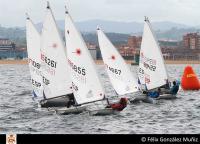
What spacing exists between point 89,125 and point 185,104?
17868 millimetres

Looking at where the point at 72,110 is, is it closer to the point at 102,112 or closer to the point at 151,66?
the point at 102,112

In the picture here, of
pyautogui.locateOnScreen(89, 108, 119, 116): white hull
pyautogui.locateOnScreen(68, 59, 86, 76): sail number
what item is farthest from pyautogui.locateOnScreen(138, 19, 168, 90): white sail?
pyautogui.locateOnScreen(68, 59, 86, 76): sail number

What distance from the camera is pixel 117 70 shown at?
46.7m

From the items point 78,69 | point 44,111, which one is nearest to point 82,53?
point 78,69

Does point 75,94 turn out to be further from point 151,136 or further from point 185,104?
point 151,136

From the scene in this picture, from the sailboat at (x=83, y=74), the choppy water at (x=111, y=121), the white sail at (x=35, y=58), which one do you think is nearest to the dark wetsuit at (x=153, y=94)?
the choppy water at (x=111, y=121)

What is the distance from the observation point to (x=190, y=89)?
64812mm

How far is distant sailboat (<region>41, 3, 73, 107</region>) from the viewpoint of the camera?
3672 centimetres

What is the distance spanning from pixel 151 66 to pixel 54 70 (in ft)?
51.8

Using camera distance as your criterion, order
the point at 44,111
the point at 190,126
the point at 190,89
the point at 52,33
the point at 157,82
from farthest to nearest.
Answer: the point at 190,89 → the point at 157,82 → the point at 44,111 → the point at 52,33 → the point at 190,126

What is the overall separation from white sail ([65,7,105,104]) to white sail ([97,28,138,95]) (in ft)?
28.8

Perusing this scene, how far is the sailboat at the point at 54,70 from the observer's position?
36.7 m

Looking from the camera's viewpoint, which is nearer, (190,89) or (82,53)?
(82,53)

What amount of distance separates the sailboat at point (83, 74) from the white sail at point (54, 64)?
692 millimetres
